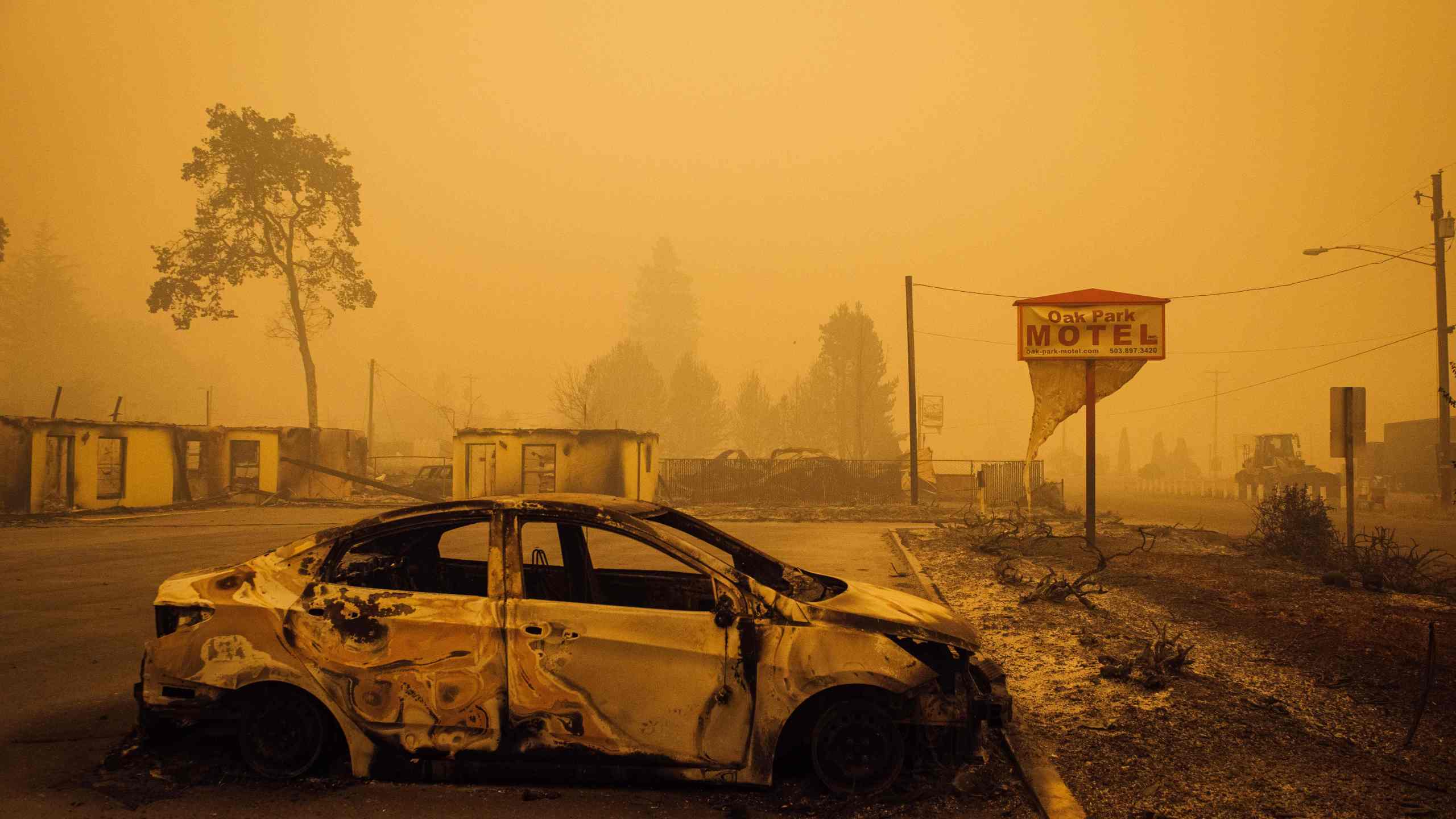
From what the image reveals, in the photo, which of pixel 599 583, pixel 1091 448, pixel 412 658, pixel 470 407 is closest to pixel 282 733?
pixel 412 658

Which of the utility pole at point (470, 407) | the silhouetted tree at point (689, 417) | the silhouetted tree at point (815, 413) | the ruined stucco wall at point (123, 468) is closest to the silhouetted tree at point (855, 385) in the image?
the silhouetted tree at point (815, 413)

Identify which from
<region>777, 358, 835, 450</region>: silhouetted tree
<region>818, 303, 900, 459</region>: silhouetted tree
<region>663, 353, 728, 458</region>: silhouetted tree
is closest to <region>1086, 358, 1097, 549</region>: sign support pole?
<region>818, 303, 900, 459</region>: silhouetted tree

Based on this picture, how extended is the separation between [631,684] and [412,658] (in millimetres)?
1138

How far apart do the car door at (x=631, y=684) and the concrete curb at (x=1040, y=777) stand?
4.92ft

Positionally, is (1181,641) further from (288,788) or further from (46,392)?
(46,392)

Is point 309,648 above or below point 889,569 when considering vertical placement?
above

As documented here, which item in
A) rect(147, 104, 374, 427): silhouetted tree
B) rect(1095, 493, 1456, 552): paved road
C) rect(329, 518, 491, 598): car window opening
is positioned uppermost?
rect(147, 104, 374, 427): silhouetted tree

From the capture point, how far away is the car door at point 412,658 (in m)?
4.36

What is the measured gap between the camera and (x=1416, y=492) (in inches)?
1623

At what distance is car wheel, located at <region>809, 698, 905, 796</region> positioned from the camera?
14.2 ft

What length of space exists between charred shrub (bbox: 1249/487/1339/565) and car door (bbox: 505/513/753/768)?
1242cm

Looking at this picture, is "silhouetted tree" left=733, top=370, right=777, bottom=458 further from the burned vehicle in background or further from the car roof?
the car roof

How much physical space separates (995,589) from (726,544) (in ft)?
22.5

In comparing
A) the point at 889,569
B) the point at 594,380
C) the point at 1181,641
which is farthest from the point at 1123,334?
the point at 594,380
